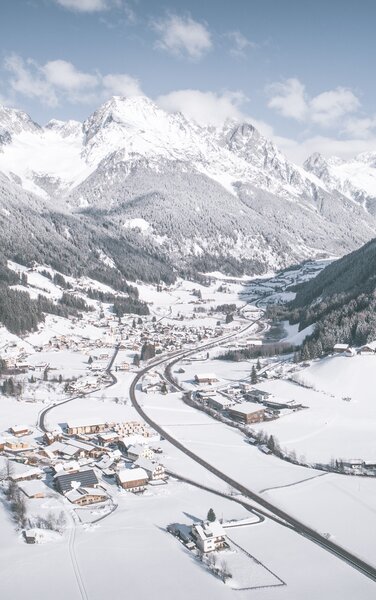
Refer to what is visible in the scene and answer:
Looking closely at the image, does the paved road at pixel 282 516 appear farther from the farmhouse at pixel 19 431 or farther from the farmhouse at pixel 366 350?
the farmhouse at pixel 366 350

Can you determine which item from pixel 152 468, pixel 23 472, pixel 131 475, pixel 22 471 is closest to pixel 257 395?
pixel 152 468

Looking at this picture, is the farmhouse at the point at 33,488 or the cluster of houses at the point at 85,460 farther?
the cluster of houses at the point at 85,460

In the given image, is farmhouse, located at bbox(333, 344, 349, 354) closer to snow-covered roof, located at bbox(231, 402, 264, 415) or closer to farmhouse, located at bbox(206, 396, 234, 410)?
snow-covered roof, located at bbox(231, 402, 264, 415)

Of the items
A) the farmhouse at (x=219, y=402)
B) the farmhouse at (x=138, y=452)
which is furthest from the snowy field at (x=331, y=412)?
the farmhouse at (x=138, y=452)

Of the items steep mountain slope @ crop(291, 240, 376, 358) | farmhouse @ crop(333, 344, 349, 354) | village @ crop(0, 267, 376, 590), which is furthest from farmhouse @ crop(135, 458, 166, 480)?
steep mountain slope @ crop(291, 240, 376, 358)

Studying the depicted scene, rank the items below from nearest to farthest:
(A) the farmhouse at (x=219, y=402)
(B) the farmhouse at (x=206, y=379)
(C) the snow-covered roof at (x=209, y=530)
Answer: (C) the snow-covered roof at (x=209, y=530), (A) the farmhouse at (x=219, y=402), (B) the farmhouse at (x=206, y=379)

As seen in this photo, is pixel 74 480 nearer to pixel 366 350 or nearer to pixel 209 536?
pixel 209 536
